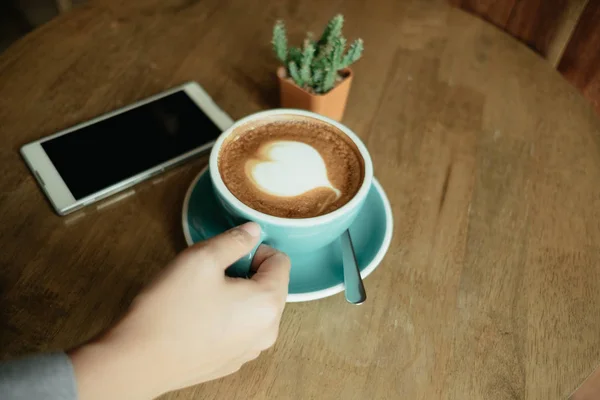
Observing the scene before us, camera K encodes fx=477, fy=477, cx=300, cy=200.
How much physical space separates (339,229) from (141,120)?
37cm

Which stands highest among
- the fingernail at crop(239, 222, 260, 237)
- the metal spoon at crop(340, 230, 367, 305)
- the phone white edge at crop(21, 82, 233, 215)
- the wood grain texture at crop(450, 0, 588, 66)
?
the wood grain texture at crop(450, 0, 588, 66)

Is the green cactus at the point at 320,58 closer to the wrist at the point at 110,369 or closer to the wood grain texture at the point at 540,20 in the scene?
the wrist at the point at 110,369

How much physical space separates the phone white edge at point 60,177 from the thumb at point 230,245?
235mm

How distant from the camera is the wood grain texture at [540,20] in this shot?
0.97 meters

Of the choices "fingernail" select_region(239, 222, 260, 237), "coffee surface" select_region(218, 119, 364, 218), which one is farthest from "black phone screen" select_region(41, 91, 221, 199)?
"fingernail" select_region(239, 222, 260, 237)

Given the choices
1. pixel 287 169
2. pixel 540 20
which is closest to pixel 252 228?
pixel 287 169

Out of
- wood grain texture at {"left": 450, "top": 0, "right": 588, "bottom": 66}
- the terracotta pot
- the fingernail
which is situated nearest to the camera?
the fingernail

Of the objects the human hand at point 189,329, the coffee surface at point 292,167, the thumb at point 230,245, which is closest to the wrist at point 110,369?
the human hand at point 189,329

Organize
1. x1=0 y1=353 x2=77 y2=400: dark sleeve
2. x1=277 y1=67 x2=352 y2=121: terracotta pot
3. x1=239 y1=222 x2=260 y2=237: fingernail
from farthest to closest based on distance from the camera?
x1=277 y1=67 x2=352 y2=121: terracotta pot → x1=239 y1=222 x2=260 y2=237: fingernail → x1=0 y1=353 x2=77 y2=400: dark sleeve

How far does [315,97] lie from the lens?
0.70 meters

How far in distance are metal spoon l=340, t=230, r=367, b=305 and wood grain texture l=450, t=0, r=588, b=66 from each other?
729 millimetres

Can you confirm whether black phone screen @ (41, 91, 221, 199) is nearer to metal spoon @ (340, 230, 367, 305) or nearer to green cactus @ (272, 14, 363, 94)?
green cactus @ (272, 14, 363, 94)

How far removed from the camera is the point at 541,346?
0.55 meters

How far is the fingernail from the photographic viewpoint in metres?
0.50
